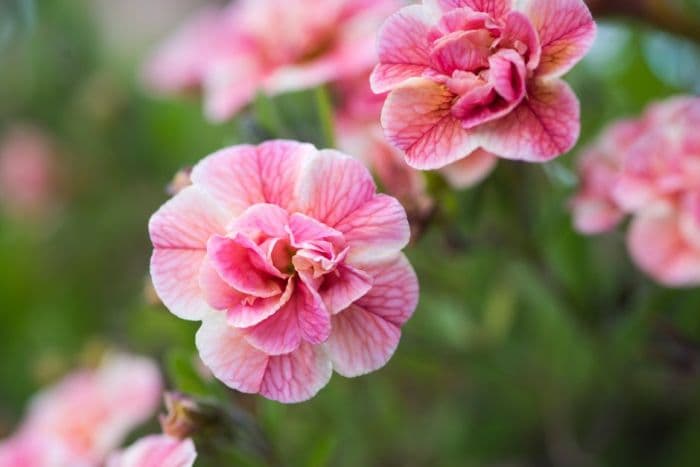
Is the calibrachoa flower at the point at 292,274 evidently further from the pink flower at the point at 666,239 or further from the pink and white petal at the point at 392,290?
the pink flower at the point at 666,239

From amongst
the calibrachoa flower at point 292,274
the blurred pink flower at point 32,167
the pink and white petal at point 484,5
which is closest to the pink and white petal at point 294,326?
the calibrachoa flower at point 292,274

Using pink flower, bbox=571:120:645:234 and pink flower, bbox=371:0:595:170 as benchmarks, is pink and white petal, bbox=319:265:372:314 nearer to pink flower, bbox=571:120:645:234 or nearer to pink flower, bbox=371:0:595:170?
pink flower, bbox=371:0:595:170

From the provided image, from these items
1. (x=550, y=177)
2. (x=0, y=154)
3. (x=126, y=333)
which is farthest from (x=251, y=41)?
(x=0, y=154)

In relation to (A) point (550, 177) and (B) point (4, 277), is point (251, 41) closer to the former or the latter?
(A) point (550, 177)

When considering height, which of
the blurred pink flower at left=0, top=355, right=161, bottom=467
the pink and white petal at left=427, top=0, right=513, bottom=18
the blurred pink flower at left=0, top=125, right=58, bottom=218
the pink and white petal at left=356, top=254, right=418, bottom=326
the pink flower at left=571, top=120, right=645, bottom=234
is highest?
the pink and white petal at left=427, top=0, right=513, bottom=18

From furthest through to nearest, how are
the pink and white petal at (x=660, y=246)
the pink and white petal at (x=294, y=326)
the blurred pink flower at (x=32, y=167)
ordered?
the blurred pink flower at (x=32, y=167) → the pink and white petal at (x=660, y=246) → the pink and white petal at (x=294, y=326)

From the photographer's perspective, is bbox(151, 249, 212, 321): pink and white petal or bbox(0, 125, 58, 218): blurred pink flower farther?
bbox(0, 125, 58, 218): blurred pink flower

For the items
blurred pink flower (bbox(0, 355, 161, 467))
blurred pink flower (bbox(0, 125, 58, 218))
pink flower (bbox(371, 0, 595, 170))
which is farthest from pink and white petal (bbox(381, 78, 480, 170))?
blurred pink flower (bbox(0, 125, 58, 218))
